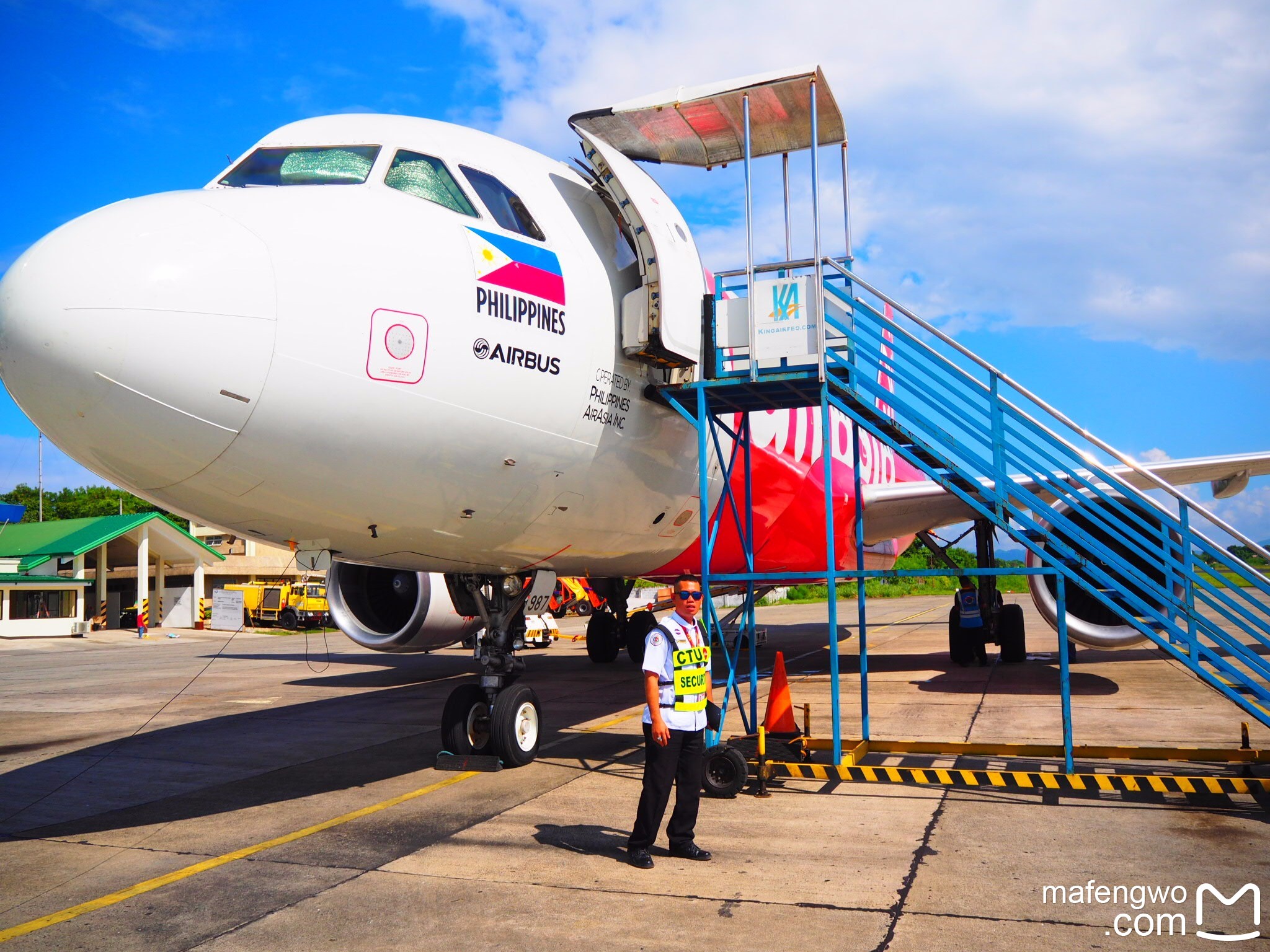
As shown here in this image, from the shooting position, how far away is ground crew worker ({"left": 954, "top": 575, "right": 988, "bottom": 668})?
1509cm

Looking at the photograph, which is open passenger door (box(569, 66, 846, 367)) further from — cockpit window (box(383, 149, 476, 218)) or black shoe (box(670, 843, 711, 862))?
black shoe (box(670, 843, 711, 862))

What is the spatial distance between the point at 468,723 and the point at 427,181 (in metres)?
4.27

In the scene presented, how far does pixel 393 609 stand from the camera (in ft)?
38.0

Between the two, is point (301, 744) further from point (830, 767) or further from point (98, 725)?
point (830, 767)

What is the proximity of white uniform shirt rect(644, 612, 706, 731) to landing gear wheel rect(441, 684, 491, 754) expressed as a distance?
9.50ft

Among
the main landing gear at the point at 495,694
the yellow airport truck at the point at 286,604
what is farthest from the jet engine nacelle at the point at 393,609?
the yellow airport truck at the point at 286,604

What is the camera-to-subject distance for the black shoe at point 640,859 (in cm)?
524

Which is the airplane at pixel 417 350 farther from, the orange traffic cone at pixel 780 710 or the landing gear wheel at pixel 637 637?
the landing gear wheel at pixel 637 637

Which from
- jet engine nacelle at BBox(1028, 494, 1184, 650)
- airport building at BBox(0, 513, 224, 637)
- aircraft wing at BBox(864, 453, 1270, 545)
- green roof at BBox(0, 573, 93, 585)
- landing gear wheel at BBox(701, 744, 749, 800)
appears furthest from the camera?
airport building at BBox(0, 513, 224, 637)

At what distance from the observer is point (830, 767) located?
291 inches

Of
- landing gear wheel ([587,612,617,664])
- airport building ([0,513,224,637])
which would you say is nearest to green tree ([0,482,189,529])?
airport building ([0,513,224,637])

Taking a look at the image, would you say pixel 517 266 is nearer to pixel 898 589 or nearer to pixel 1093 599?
pixel 1093 599

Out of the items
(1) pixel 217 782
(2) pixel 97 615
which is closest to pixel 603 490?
Answer: (1) pixel 217 782

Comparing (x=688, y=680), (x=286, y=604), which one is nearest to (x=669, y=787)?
(x=688, y=680)
